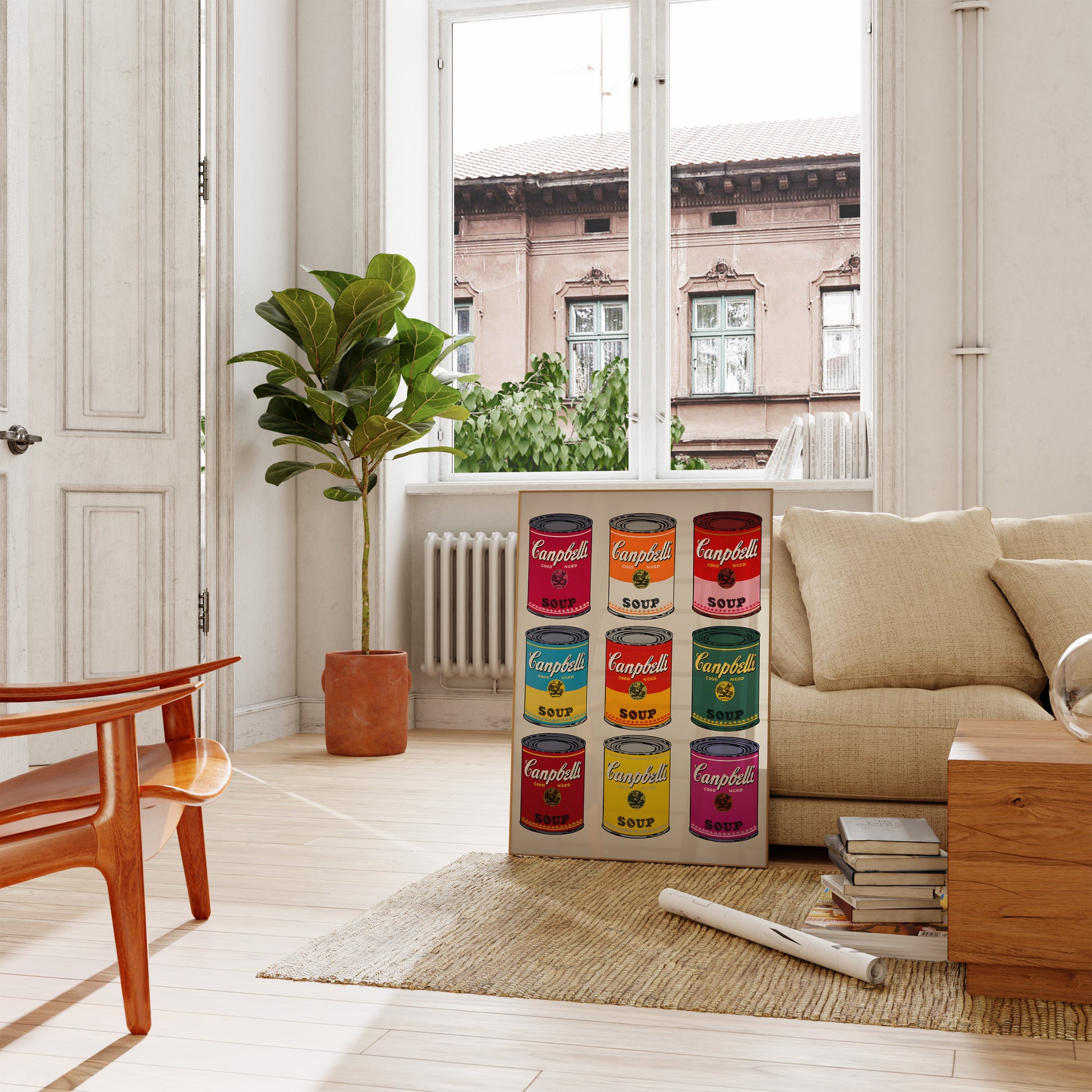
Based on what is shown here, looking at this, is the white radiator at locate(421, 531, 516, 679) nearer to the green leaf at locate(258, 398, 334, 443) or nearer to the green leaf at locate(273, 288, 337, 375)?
the green leaf at locate(258, 398, 334, 443)

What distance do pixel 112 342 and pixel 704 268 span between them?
2.37m

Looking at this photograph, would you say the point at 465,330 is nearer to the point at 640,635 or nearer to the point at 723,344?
the point at 723,344

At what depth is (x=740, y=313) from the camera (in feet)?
16.0

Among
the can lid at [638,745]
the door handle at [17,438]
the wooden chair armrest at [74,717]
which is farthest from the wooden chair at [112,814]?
the door handle at [17,438]

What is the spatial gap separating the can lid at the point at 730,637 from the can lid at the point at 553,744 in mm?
369

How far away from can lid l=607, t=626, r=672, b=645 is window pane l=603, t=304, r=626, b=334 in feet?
8.38

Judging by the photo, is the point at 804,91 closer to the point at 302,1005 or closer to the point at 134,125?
the point at 134,125

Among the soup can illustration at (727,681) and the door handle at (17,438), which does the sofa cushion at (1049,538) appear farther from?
the door handle at (17,438)

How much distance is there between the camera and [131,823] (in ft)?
5.53

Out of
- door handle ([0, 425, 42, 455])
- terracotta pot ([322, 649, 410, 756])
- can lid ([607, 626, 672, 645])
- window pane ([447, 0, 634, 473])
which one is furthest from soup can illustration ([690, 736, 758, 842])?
window pane ([447, 0, 634, 473])

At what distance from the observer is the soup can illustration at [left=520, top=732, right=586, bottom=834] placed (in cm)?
267

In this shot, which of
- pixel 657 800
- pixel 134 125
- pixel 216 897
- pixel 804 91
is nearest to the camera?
pixel 216 897

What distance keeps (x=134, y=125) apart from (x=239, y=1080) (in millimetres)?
Answer: 3311

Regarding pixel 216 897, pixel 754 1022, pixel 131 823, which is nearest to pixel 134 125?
pixel 216 897
